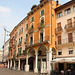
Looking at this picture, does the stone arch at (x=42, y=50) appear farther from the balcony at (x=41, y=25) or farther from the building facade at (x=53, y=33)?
the balcony at (x=41, y=25)

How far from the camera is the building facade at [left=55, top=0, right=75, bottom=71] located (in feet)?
68.1

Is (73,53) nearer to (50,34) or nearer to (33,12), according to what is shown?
(50,34)

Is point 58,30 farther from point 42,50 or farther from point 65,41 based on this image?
point 42,50

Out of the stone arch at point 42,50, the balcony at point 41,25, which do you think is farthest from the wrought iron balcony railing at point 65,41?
the balcony at point 41,25

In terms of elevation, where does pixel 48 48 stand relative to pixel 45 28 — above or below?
below

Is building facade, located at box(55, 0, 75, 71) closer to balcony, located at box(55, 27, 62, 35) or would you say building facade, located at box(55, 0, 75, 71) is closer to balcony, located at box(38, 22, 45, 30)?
balcony, located at box(55, 27, 62, 35)

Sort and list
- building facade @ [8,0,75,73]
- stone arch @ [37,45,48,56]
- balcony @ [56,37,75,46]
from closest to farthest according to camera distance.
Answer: balcony @ [56,37,75,46] < building facade @ [8,0,75,73] < stone arch @ [37,45,48,56]

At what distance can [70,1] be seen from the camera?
21.9 metres

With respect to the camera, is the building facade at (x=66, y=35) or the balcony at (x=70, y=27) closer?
the building facade at (x=66, y=35)

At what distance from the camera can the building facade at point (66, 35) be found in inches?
818

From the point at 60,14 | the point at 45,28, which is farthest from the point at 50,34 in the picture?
the point at 60,14

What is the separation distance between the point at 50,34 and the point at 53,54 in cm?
422

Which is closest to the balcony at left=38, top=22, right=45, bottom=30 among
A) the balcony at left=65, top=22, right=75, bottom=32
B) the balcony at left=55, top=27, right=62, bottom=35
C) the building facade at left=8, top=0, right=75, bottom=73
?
the building facade at left=8, top=0, right=75, bottom=73

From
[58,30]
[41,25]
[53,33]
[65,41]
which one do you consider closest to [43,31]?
[41,25]
